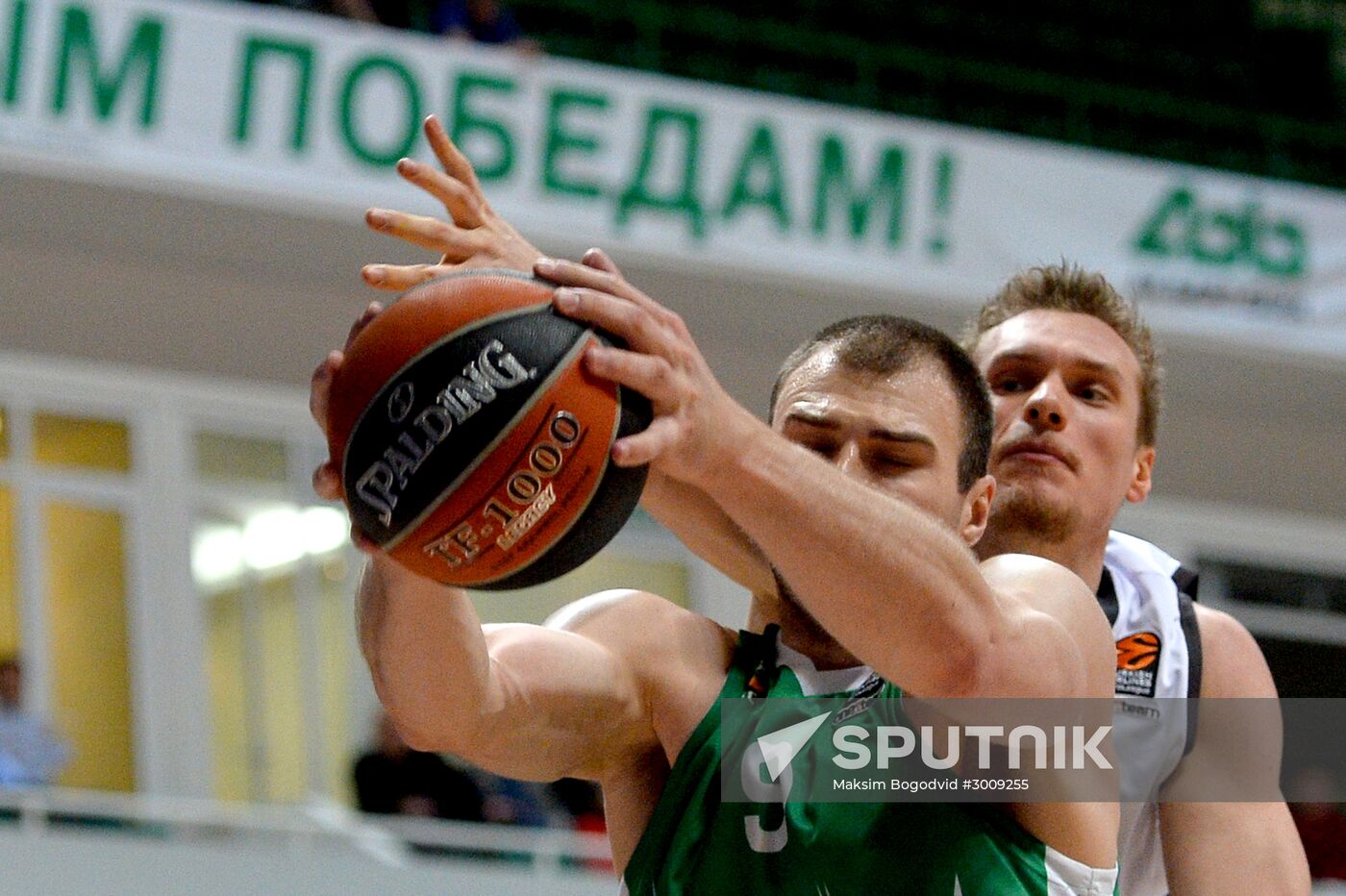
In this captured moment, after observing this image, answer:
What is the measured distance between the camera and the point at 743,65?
1348 centimetres

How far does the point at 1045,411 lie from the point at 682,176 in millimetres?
6800

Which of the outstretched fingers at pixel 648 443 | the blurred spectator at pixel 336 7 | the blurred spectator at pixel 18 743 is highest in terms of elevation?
the blurred spectator at pixel 336 7

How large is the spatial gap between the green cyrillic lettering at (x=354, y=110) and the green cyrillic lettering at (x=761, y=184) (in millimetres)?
1782

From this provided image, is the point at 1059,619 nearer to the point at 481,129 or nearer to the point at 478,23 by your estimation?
the point at 481,129

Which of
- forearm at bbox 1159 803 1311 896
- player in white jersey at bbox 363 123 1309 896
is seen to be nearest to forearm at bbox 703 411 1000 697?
player in white jersey at bbox 363 123 1309 896

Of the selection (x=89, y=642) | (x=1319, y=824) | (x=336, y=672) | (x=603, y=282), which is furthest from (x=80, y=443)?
(x=603, y=282)

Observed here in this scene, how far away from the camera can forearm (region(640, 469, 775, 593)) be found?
319cm

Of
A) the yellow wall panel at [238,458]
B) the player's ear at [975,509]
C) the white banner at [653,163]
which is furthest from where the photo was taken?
the yellow wall panel at [238,458]

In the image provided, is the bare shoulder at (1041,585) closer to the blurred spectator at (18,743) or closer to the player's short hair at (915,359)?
the player's short hair at (915,359)

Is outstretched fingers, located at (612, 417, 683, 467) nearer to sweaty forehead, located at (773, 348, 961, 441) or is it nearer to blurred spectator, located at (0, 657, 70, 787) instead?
sweaty forehead, located at (773, 348, 961, 441)

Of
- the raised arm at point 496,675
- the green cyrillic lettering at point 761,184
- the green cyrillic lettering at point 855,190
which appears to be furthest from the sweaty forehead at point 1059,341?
the green cyrillic lettering at point 855,190

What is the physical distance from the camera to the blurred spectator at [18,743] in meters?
8.46

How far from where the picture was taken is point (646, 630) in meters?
2.90

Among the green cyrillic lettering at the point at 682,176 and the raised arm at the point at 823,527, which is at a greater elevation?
the green cyrillic lettering at the point at 682,176
